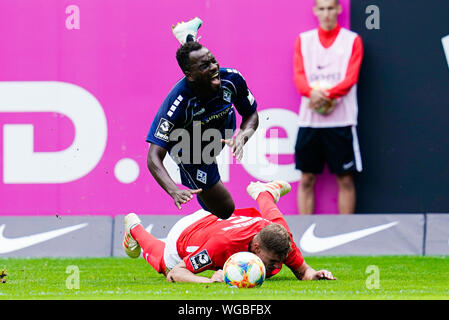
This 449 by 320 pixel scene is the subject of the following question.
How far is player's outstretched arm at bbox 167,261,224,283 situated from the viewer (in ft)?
25.6

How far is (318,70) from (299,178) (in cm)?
148

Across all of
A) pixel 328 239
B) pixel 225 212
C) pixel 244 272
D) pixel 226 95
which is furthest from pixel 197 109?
pixel 328 239

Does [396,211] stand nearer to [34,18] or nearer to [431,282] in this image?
[431,282]

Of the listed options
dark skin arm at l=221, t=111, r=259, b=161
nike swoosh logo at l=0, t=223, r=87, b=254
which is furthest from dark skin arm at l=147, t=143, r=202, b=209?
nike swoosh logo at l=0, t=223, r=87, b=254

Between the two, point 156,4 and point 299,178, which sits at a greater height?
point 156,4

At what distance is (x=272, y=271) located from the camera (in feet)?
26.2

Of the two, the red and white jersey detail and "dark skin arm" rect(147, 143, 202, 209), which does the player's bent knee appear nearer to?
"dark skin arm" rect(147, 143, 202, 209)

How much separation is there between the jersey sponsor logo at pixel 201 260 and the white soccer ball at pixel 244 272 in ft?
1.59

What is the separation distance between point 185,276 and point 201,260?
196mm

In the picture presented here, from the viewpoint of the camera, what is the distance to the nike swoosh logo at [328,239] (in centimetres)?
1162

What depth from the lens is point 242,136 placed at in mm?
8258

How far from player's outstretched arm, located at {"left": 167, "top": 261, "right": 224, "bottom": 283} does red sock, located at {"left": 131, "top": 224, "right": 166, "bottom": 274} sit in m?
0.48

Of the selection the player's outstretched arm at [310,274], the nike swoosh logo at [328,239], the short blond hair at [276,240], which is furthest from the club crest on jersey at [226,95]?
the nike swoosh logo at [328,239]
